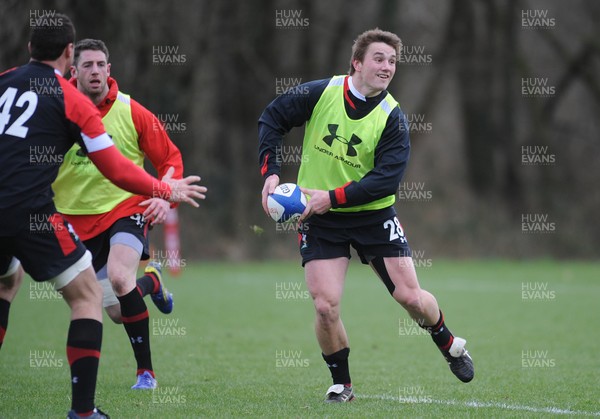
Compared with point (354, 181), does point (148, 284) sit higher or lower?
lower

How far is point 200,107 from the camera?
72.1ft

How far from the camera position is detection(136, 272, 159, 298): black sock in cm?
715

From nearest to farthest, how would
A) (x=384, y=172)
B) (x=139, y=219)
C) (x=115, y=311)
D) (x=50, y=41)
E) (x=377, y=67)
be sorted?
1. (x=50, y=41)
2. (x=384, y=172)
3. (x=377, y=67)
4. (x=139, y=219)
5. (x=115, y=311)

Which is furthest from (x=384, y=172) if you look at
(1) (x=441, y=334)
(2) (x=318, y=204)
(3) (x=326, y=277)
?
(1) (x=441, y=334)

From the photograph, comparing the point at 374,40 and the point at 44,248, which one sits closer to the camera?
the point at 44,248

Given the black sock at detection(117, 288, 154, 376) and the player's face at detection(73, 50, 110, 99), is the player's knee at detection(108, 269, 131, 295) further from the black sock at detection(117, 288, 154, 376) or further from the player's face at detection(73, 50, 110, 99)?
the player's face at detection(73, 50, 110, 99)

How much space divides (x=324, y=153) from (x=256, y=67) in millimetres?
17147

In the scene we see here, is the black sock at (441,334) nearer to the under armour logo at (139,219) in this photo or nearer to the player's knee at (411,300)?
the player's knee at (411,300)

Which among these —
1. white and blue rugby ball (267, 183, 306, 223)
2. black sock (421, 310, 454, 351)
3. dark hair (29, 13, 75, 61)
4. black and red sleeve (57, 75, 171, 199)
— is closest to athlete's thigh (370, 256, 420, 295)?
black sock (421, 310, 454, 351)

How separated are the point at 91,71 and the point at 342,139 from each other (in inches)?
80.0

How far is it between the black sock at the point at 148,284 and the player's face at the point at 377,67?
2536 millimetres

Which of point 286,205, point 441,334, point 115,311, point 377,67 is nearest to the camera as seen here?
point 286,205

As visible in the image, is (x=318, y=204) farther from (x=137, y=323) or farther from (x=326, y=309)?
(x=137, y=323)

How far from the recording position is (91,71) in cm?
655
